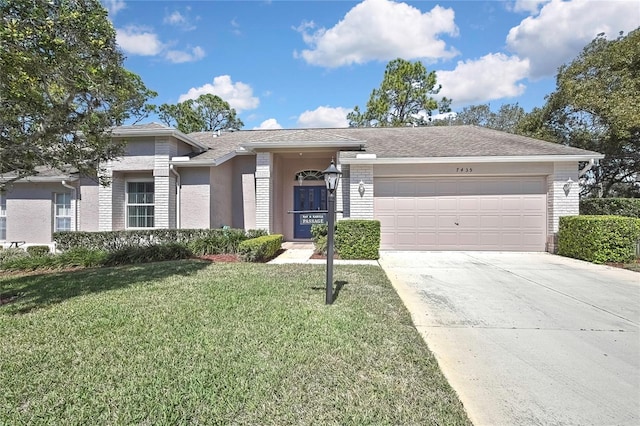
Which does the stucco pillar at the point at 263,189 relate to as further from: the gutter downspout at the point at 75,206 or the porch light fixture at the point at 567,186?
the porch light fixture at the point at 567,186

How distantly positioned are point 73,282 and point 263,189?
6.50 m

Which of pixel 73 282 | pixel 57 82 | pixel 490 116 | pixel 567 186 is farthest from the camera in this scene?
pixel 490 116

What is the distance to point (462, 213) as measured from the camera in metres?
11.3

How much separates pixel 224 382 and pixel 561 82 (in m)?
21.3

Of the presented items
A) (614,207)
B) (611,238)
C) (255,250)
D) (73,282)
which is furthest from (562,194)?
(73,282)

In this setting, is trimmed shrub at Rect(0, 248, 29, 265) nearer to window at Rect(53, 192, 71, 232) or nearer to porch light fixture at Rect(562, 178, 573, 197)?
window at Rect(53, 192, 71, 232)

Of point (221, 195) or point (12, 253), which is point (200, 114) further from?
point (12, 253)

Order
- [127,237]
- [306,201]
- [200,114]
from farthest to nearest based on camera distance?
[200,114], [306,201], [127,237]

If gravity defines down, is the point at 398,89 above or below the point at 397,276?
above

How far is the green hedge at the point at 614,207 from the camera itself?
38.8 ft

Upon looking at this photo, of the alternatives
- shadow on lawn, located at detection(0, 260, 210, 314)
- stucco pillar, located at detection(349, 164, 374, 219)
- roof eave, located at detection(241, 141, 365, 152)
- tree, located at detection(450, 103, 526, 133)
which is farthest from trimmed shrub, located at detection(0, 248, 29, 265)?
tree, located at detection(450, 103, 526, 133)

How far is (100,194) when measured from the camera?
12.1m

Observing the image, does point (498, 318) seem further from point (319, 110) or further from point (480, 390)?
point (319, 110)

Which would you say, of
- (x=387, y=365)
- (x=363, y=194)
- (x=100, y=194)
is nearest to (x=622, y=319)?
(x=387, y=365)
